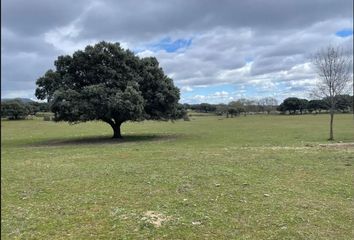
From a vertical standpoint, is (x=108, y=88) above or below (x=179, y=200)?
above

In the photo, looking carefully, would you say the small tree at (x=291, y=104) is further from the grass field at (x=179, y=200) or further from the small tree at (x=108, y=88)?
the grass field at (x=179, y=200)

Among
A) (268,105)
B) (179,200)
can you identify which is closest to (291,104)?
(268,105)

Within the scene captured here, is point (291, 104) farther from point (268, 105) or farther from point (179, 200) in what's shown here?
point (179, 200)

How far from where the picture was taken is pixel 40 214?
338 inches

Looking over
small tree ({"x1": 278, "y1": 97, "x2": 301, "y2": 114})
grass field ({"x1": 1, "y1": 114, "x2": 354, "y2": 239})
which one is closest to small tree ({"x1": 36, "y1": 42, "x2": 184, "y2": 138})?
grass field ({"x1": 1, "y1": 114, "x2": 354, "y2": 239})

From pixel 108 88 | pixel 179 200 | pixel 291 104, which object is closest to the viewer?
pixel 179 200

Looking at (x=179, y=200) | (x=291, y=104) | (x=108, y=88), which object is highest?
(x=108, y=88)

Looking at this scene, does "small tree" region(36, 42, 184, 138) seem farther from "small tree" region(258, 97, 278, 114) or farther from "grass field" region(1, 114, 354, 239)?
"small tree" region(258, 97, 278, 114)

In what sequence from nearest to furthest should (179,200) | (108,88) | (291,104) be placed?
(179,200) → (108,88) → (291,104)

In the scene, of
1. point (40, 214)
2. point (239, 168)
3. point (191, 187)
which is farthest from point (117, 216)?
point (239, 168)

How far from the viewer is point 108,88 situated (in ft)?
107

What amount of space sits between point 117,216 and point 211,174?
606 cm

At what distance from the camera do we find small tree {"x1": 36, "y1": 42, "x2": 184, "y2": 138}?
31297 millimetres

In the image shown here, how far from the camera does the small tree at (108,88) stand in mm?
31297
